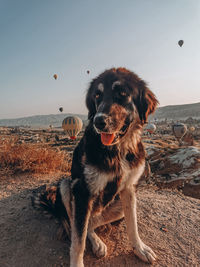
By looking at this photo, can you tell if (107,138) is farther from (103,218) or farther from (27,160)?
(27,160)

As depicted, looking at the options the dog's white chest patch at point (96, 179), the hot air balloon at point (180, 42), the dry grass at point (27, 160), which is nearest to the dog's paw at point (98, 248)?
the dog's white chest patch at point (96, 179)

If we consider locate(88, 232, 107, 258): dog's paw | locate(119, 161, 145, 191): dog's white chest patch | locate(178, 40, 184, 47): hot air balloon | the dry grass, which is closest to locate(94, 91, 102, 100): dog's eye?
locate(119, 161, 145, 191): dog's white chest patch

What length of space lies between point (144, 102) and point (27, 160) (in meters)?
4.03

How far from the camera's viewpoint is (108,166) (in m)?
2.37

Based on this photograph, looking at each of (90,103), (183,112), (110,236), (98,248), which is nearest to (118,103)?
(90,103)

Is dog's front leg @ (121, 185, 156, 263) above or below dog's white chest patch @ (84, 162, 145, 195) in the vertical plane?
below

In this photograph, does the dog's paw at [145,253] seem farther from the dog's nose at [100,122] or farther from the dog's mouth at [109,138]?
the dog's nose at [100,122]

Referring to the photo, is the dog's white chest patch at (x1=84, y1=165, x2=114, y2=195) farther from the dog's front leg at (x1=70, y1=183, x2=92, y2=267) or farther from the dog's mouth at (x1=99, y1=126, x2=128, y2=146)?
the dog's mouth at (x1=99, y1=126, x2=128, y2=146)

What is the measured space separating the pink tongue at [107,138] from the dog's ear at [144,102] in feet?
2.50

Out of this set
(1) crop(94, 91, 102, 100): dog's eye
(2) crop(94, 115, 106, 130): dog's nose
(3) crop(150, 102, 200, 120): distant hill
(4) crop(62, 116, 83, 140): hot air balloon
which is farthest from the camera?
(3) crop(150, 102, 200, 120): distant hill

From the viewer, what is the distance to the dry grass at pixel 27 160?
525 cm

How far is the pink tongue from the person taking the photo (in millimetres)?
2332

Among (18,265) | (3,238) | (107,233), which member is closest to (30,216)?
(3,238)

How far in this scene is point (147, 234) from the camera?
3.14 metres
